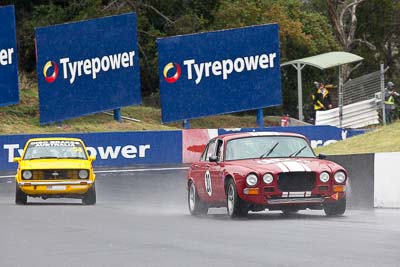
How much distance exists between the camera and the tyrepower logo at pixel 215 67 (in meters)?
39.5

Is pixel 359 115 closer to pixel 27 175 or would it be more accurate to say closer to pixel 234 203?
pixel 27 175

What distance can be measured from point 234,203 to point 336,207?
1453 millimetres

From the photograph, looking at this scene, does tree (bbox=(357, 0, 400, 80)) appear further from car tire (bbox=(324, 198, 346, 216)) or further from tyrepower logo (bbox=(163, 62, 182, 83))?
car tire (bbox=(324, 198, 346, 216))

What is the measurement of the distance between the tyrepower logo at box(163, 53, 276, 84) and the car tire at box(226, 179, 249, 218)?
76.8 feet

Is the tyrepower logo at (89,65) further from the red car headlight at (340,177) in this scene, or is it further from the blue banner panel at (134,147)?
the red car headlight at (340,177)

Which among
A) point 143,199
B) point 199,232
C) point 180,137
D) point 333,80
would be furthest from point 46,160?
point 333,80

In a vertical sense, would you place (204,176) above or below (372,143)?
below

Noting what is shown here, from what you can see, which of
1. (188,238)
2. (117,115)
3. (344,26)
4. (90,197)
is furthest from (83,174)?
(344,26)

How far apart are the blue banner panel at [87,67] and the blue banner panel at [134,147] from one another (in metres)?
4.44

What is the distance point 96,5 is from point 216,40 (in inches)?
392

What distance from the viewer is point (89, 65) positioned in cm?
3897

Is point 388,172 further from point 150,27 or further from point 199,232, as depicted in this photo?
point 150,27

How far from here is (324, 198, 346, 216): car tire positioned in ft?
52.6

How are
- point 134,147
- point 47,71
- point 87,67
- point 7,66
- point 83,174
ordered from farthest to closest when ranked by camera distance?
1. point 87,67
2. point 47,71
3. point 7,66
4. point 134,147
5. point 83,174
